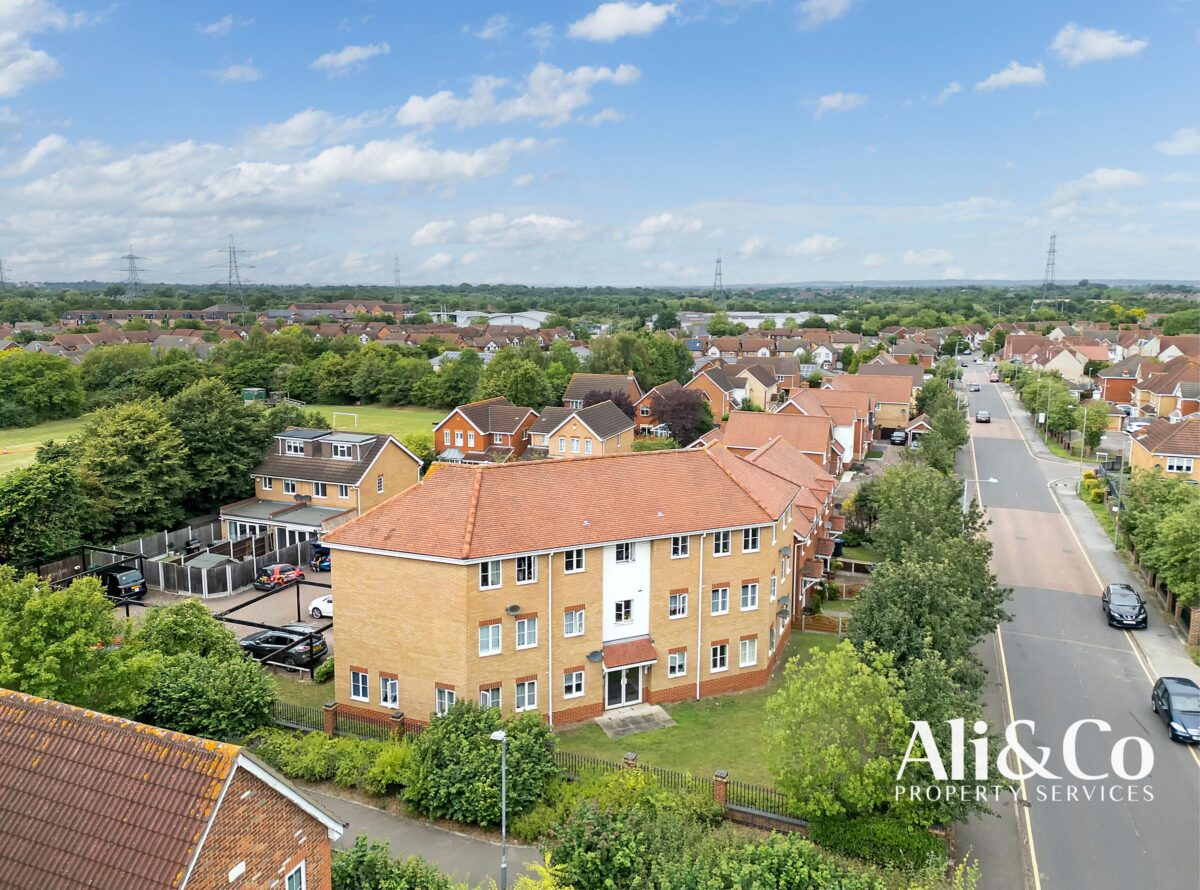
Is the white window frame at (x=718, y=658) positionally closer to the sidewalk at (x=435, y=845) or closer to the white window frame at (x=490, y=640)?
the white window frame at (x=490, y=640)

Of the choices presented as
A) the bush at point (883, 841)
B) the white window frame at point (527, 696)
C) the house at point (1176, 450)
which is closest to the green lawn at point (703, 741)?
the white window frame at point (527, 696)

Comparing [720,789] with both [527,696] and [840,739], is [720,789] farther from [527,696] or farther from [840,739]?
[527,696]

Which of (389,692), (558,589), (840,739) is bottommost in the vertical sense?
(389,692)

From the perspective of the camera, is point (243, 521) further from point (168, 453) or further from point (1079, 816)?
point (1079, 816)

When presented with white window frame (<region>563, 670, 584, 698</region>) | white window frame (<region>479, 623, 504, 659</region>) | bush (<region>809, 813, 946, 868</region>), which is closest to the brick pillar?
bush (<region>809, 813, 946, 868</region>)

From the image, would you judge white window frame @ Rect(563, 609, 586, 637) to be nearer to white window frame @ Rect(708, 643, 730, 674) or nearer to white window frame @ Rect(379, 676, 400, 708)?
white window frame @ Rect(708, 643, 730, 674)

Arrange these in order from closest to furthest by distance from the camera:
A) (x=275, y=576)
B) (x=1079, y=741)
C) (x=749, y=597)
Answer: (x=1079, y=741)
(x=749, y=597)
(x=275, y=576)

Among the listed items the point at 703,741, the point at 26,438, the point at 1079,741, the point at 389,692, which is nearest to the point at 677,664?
the point at 703,741

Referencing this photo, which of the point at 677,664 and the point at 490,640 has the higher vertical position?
the point at 490,640
